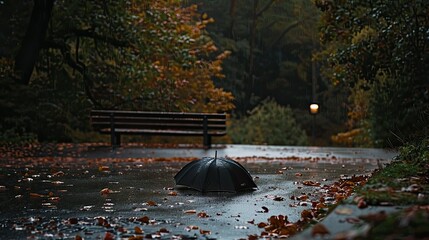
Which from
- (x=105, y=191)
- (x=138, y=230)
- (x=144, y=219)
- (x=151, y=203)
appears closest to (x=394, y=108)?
(x=105, y=191)

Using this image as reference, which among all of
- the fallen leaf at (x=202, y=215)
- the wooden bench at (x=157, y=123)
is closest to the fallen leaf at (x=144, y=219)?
the fallen leaf at (x=202, y=215)

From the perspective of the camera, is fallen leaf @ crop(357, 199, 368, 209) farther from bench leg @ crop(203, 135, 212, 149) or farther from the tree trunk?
the tree trunk

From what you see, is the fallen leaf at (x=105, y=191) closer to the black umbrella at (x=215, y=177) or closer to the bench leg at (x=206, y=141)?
the black umbrella at (x=215, y=177)

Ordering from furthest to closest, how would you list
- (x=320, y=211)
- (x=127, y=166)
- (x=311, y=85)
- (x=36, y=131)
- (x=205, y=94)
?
(x=311, y=85) → (x=205, y=94) → (x=36, y=131) → (x=127, y=166) → (x=320, y=211)

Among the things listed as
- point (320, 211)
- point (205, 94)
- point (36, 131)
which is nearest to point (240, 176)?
point (320, 211)

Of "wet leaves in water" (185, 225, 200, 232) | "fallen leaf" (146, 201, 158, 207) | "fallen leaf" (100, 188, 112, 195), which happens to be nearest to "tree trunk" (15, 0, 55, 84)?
"fallen leaf" (100, 188, 112, 195)

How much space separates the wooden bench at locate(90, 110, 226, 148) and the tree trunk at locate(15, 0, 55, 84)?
12.4ft

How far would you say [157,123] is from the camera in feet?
Answer: 65.7

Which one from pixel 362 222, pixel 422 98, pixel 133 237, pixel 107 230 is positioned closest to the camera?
pixel 362 222

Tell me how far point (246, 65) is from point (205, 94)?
618 inches

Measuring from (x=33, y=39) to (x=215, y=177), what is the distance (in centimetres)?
1469

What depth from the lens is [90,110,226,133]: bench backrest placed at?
65.2 feet

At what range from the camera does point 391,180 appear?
6797 mm

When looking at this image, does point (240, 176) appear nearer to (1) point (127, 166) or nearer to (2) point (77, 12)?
(1) point (127, 166)
